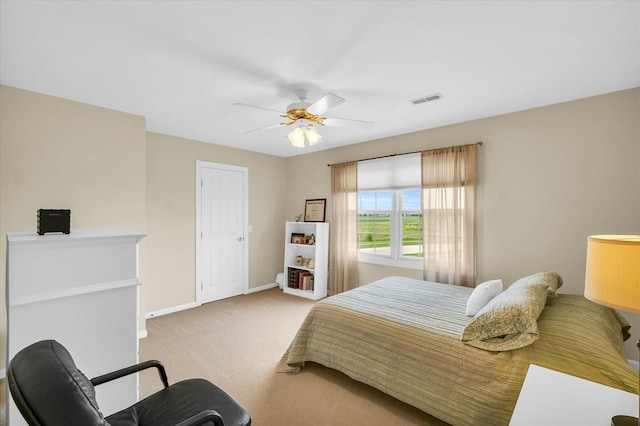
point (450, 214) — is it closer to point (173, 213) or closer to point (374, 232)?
point (374, 232)

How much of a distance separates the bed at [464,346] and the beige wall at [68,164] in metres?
2.42

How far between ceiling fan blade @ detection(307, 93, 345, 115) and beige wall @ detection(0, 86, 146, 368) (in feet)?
7.28

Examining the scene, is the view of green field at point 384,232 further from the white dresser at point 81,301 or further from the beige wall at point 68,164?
the white dresser at point 81,301

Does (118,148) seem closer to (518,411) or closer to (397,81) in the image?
(397,81)

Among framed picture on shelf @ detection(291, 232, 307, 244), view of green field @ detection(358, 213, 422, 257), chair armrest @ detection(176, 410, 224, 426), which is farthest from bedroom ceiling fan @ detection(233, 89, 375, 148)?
framed picture on shelf @ detection(291, 232, 307, 244)

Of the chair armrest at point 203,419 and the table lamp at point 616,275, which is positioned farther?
the chair armrest at point 203,419

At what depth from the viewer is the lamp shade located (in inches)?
38.4

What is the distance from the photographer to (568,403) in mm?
1144

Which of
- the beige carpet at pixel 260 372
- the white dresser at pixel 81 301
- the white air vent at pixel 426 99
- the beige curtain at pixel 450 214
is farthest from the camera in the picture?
the beige curtain at pixel 450 214

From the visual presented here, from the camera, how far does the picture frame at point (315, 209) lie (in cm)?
511

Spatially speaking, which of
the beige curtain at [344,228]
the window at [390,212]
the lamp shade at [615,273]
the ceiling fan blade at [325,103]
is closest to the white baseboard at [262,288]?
the beige curtain at [344,228]

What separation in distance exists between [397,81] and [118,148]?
2.98 m

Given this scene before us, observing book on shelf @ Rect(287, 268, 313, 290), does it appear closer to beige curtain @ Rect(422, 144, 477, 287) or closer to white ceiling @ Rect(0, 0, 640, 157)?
beige curtain @ Rect(422, 144, 477, 287)

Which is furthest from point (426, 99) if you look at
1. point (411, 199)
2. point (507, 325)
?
point (507, 325)
